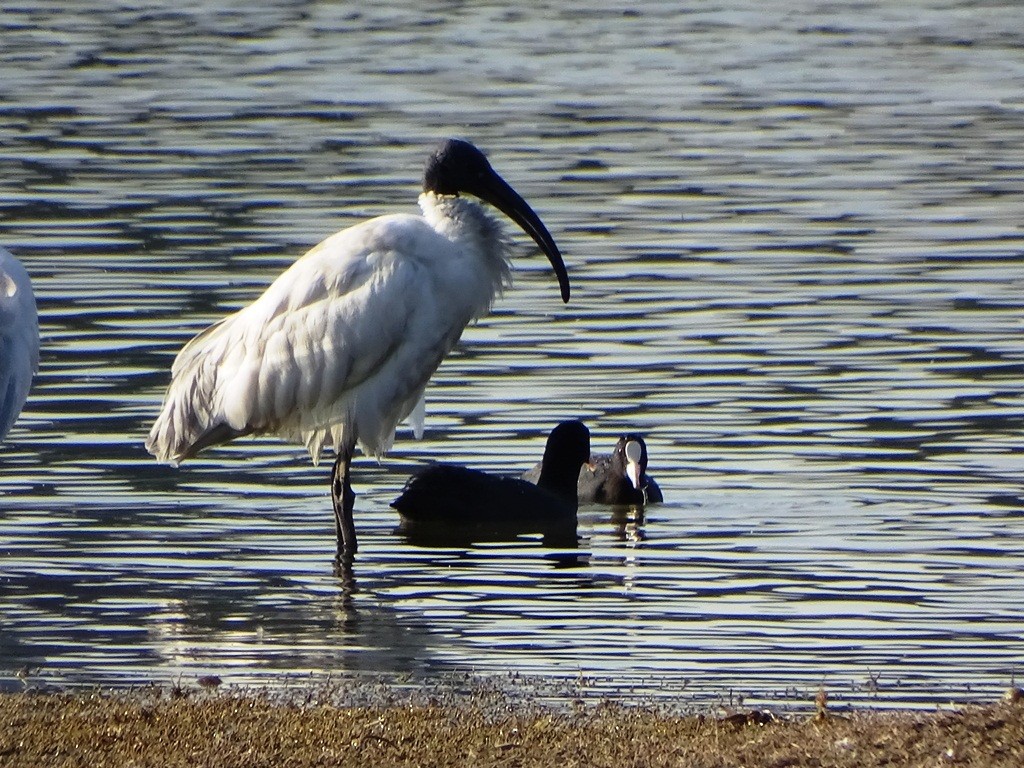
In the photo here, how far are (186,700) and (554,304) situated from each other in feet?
32.5

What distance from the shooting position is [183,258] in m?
18.8

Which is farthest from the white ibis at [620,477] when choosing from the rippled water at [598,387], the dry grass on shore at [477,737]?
the dry grass on shore at [477,737]

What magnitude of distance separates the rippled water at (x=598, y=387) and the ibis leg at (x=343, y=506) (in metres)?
0.10

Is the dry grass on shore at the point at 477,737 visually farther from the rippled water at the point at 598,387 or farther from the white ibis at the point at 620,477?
the white ibis at the point at 620,477

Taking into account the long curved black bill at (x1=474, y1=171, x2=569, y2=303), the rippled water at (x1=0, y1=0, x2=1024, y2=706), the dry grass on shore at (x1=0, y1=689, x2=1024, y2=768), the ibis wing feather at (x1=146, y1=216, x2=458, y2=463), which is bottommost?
the rippled water at (x1=0, y1=0, x2=1024, y2=706)

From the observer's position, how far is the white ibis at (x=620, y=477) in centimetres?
1200

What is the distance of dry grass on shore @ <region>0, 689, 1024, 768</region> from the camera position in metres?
6.59

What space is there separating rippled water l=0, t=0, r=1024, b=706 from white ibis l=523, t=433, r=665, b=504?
16cm

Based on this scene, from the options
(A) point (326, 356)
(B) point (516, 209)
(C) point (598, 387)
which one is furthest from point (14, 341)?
(C) point (598, 387)

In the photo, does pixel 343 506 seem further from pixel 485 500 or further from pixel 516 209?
pixel 516 209

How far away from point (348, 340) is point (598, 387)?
3440 mm

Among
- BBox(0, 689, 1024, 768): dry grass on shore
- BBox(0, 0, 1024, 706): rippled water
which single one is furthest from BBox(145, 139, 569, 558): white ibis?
BBox(0, 689, 1024, 768): dry grass on shore

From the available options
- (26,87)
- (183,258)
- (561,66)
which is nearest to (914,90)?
(561,66)

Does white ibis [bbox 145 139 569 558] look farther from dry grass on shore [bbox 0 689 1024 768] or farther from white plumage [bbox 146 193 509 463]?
dry grass on shore [bbox 0 689 1024 768]
